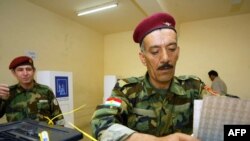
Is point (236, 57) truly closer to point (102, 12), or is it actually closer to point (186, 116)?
point (102, 12)

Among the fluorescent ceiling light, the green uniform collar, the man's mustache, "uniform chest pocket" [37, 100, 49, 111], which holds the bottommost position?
"uniform chest pocket" [37, 100, 49, 111]

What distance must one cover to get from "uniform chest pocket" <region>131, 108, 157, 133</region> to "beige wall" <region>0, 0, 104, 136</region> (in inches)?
118

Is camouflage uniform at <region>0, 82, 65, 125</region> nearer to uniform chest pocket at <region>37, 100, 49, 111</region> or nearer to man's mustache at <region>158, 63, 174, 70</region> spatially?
uniform chest pocket at <region>37, 100, 49, 111</region>

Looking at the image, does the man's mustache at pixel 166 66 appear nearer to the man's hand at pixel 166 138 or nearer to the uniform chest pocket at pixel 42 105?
the man's hand at pixel 166 138

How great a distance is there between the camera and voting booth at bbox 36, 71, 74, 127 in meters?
3.12

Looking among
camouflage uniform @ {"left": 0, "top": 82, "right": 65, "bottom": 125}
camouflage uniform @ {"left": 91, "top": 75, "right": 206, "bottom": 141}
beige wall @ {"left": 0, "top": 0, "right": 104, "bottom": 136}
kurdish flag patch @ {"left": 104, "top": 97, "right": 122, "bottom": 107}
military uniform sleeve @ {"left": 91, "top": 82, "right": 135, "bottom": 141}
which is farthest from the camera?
beige wall @ {"left": 0, "top": 0, "right": 104, "bottom": 136}

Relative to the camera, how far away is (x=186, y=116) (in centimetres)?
86

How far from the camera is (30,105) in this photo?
2002 mm

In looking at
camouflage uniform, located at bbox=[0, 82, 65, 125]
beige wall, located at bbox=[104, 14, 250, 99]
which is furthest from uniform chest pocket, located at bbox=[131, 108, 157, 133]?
beige wall, located at bbox=[104, 14, 250, 99]

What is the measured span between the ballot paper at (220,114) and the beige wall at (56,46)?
3.36 m

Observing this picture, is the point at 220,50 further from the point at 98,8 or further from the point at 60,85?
the point at 60,85

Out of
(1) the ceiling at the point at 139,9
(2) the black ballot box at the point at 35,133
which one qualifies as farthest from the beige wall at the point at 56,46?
(2) the black ballot box at the point at 35,133

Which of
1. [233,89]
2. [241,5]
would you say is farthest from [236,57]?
[241,5]

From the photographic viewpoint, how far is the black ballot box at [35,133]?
1.96 ft
